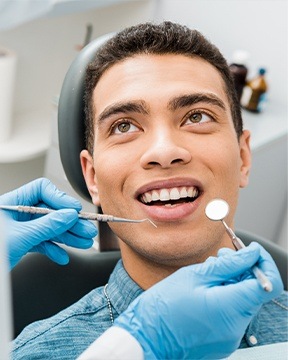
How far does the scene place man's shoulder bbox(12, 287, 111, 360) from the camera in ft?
4.37

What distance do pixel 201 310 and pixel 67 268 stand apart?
610mm

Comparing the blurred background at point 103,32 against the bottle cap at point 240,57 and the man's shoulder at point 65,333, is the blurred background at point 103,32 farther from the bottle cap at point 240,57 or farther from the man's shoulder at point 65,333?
the man's shoulder at point 65,333

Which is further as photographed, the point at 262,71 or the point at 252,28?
the point at 252,28

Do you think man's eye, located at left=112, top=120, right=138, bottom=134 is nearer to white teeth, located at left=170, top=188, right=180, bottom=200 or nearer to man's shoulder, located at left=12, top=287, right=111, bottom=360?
white teeth, located at left=170, top=188, right=180, bottom=200

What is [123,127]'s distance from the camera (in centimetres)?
143

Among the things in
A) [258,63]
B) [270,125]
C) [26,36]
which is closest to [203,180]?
[270,125]

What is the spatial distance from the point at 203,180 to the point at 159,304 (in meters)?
0.36

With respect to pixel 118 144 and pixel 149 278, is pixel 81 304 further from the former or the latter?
pixel 118 144

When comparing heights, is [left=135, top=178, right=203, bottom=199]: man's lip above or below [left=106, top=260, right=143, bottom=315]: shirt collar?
above

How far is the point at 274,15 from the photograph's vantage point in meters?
2.52

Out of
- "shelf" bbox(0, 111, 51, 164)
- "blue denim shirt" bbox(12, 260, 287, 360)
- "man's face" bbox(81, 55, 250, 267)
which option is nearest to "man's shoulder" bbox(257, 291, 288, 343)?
"blue denim shirt" bbox(12, 260, 287, 360)

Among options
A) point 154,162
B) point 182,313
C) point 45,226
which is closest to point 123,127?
point 154,162

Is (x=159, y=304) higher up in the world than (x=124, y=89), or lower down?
lower down

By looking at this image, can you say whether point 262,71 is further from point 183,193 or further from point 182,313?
point 182,313
